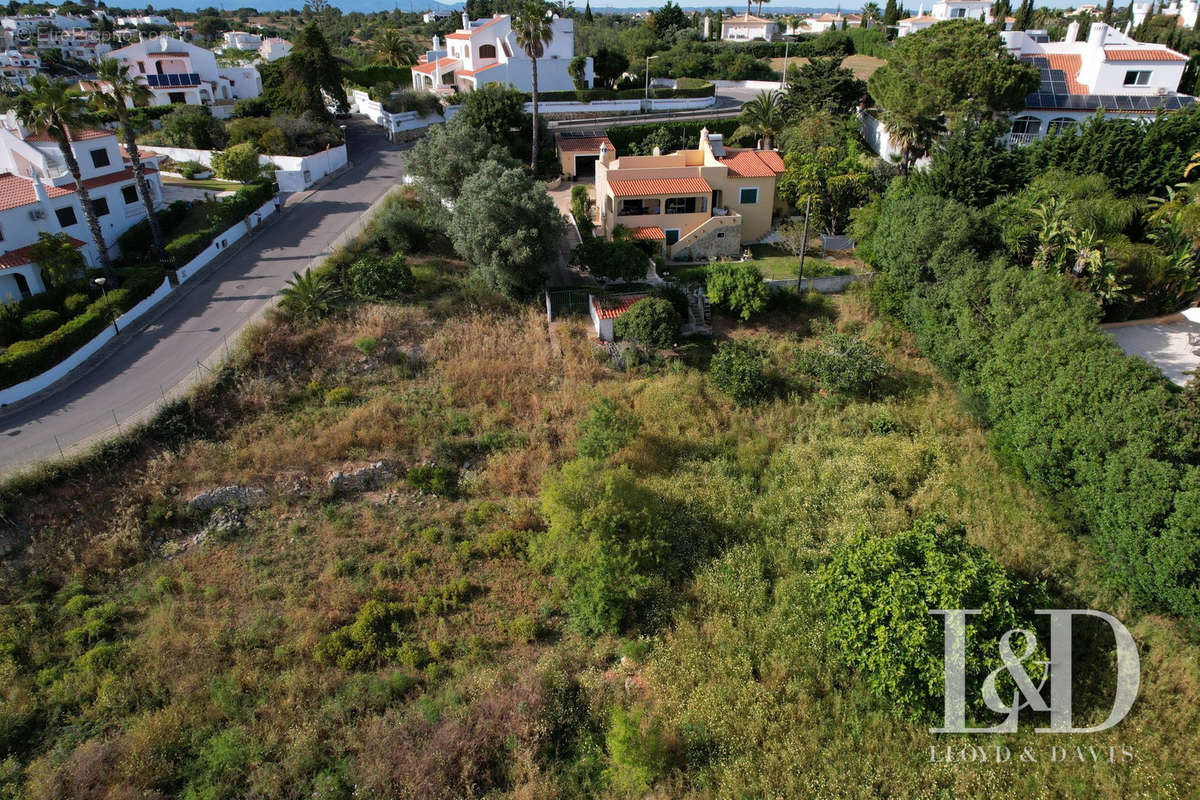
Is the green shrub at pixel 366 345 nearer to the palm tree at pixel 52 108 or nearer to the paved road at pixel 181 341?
the paved road at pixel 181 341

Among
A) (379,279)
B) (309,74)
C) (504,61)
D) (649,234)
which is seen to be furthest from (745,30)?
(379,279)

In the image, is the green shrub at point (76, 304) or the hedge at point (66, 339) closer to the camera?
the hedge at point (66, 339)

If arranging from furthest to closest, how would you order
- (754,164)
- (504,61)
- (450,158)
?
1. (504,61)
2. (754,164)
3. (450,158)

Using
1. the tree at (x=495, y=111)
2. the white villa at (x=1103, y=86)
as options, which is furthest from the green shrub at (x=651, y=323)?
the white villa at (x=1103, y=86)

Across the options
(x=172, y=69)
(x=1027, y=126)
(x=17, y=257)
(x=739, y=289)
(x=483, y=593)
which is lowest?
(x=483, y=593)

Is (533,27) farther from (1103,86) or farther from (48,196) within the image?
(1103,86)

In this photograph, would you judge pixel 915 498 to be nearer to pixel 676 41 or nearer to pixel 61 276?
pixel 61 276

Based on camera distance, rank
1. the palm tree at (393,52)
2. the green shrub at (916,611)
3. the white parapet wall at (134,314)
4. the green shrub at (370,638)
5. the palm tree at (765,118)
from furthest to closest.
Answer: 1. the palm tree at (393,52)
2. the palm tree at (765,118)
3. the white parapet wall at (134,314)
4. the green shrub at (370,638)
5. the green shrub at (916,611)
